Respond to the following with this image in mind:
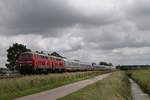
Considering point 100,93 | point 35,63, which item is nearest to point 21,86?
point 100,93

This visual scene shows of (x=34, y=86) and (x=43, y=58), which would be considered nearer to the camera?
(x=34, y=86)

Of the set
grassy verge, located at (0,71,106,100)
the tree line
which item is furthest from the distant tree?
grassy verge, located at (0,71,106,100)

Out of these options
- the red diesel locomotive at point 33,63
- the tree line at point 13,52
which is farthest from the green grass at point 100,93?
the tree line at point 13,52

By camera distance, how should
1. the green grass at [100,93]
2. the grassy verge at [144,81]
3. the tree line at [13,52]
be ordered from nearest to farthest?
1. the green grass at [100,93]
2. the grassy verge at [144,81]
3. the tree line at [13,52]

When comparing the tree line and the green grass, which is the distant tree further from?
the green grass

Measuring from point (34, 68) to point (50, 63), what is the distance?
15035 millimetres

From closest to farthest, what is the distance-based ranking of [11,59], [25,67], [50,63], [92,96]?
[92,96], [25,67], [50,63], [11,59]

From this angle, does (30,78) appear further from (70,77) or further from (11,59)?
(11,59)

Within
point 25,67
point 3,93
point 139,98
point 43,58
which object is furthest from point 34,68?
point 3,93

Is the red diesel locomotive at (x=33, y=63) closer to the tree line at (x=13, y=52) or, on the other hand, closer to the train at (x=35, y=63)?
the train at (x=35, y=63)

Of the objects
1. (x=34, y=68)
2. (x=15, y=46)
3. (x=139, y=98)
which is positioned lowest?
(x=139, y=98)

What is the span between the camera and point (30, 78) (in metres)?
46.8

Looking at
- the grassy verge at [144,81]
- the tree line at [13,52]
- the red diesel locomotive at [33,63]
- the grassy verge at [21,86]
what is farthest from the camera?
the tree line at [13,52]

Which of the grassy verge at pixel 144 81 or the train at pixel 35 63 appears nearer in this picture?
the grassy verge at pixel 144 81
